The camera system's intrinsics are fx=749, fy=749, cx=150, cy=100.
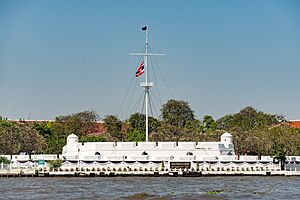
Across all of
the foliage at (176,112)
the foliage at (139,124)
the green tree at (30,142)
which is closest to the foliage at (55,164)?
the green tree at (30,142)

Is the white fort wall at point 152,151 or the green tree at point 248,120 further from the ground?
the green tree at point 248,120

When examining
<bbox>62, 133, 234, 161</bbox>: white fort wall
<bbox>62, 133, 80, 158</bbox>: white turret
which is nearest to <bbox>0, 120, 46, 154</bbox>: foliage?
<bbox>62, 133, 80, 158</bbox>: white turret

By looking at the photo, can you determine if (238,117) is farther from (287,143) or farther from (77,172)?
(77,172)

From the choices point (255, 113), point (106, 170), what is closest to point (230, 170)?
point (106, 170)

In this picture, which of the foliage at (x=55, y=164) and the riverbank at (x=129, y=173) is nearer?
the riverbank at (x=129, y=173)

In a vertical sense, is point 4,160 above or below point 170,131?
below

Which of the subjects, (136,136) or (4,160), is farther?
(136,136)

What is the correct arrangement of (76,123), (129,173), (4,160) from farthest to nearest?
(76,123)
(4,160)
(129,173)

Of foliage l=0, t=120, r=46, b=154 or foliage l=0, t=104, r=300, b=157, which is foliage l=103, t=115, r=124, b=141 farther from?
foliage l=0, t=120, r=46, b=154

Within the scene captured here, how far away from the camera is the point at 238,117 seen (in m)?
115

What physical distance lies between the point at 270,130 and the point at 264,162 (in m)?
18.8

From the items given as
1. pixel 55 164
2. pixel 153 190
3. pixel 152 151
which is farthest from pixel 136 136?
pixel 153 190

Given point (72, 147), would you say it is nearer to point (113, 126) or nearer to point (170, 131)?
point (170, 131)

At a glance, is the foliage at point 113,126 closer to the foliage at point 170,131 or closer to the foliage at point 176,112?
the foliage at point 170,131
